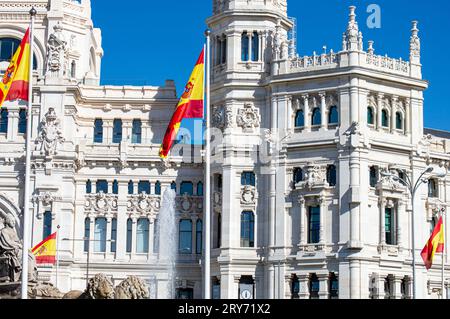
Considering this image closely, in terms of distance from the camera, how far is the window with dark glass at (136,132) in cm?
8425

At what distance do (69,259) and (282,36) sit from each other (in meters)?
21.9

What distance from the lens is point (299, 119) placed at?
76.8 metres

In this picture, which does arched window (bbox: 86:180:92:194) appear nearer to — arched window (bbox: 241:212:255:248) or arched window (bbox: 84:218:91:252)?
arched window (bbox: 84:218:91:252)

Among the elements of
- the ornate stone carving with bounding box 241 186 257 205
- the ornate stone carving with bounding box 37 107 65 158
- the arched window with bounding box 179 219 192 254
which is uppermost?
the ornate stone carving with bounding box 37 107 65 158

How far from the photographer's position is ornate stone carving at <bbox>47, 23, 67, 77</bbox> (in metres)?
80.4

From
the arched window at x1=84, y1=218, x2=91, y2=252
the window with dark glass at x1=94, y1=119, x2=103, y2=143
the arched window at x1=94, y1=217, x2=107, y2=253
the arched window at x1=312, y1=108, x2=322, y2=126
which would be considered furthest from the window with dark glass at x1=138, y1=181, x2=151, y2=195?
the arched window at x1=312, y1=108, x2=322, y2=126

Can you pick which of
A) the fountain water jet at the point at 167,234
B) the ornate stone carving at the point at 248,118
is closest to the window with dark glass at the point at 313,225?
the ornate stone carving at the point at 248,118

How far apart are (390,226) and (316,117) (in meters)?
8.99

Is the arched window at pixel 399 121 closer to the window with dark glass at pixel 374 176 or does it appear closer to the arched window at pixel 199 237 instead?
the window with dark glass at pixel 374 176

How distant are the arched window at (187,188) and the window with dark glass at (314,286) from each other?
39.2ft

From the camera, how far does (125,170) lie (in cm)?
8050

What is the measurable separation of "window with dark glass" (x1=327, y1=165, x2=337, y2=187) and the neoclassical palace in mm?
92
